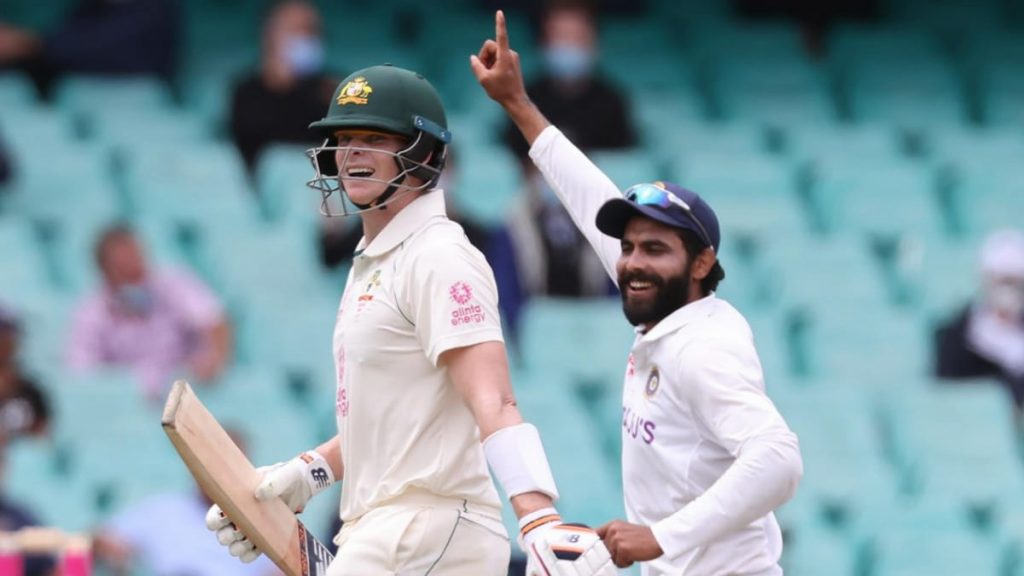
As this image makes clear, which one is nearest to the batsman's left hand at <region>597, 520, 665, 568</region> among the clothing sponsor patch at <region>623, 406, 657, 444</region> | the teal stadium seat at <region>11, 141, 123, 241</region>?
the clothing sponsor patch at <region>623, 406, 657, 444</region>

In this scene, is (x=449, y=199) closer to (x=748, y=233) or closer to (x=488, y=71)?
(x=748, y=233)

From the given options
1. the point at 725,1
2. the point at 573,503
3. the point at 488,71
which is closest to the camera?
the point at 488,71

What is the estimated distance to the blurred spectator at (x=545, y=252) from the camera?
31.6 feet

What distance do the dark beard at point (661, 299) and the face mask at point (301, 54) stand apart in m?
5.92

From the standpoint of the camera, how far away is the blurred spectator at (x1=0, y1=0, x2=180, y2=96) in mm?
10844

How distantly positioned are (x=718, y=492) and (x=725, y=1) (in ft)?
27.9

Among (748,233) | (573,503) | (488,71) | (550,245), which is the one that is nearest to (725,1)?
(748,233)

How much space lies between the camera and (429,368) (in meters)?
4.79

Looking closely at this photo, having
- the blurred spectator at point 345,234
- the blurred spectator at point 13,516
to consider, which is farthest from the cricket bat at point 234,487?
the blurred spectator at point 345,234

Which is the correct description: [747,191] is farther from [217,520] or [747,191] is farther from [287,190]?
[217,520]

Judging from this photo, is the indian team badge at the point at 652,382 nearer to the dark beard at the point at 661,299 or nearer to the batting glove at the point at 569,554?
the dark beard at the point at 661,299

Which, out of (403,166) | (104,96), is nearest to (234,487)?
(403,166)

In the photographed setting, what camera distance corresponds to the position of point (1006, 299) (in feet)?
32.7

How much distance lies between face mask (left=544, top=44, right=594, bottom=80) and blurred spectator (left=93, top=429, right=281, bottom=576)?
145 inches
